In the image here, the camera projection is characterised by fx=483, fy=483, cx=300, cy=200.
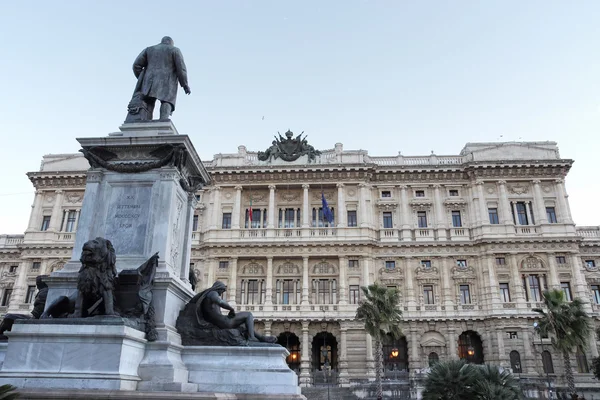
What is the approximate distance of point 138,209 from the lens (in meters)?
9.57

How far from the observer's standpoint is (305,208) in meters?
42.6

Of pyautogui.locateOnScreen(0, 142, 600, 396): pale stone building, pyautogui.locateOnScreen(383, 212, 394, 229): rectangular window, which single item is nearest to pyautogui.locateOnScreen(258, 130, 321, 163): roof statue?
pyautogui.locateOnScreen(0, 142, 600, 396): pale stone building

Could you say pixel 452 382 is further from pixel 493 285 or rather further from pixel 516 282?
pixel 516 282

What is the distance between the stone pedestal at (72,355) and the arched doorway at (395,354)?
33749 mm

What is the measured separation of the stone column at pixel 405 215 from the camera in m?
42.0

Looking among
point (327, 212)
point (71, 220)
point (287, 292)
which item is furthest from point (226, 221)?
point (71, 220)

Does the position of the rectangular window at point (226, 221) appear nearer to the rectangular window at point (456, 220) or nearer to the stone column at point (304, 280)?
the stone column at point (304, 280)

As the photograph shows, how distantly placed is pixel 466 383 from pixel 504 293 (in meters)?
29.9

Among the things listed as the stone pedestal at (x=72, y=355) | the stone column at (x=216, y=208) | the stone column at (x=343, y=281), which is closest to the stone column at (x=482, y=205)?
the stone column at (x=343, y=281)

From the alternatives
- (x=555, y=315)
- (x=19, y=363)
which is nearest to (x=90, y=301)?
(x=19, y=363)

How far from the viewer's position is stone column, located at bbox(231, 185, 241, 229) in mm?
42469

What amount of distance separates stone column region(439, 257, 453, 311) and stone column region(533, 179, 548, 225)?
8.70 m

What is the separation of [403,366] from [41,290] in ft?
112

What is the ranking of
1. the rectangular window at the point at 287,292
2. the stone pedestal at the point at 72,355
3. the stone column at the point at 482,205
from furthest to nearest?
the stone column at the point at 482,205
the rectangular window at the point at 287,292
the stone pedestal at the point at 72,355
